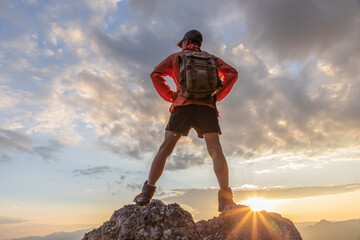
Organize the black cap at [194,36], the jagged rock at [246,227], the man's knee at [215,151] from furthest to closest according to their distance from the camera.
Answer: the black cap at [194,36] < the man's knee at [215,151] < the jagged rock at [246,227]

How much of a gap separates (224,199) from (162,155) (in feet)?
4.71

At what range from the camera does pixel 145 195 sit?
408 centimetres

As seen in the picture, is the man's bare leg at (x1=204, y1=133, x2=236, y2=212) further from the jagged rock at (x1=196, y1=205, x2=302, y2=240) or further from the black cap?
the black cap

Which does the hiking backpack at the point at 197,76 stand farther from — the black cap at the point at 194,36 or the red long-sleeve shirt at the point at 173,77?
the black cap at the point at 194,36

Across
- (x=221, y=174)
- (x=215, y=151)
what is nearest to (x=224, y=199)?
(x=221, y=174)

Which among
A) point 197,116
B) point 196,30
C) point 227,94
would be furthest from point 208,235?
point 196,30

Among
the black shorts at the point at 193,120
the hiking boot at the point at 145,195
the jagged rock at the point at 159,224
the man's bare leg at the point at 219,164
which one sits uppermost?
the black shorts at the point at 193,120

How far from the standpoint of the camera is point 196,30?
5.66 m

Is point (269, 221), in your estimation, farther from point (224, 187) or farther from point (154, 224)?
point (154, 224)

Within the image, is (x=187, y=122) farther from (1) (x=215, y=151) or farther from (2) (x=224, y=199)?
(2) (x=224, y=199)

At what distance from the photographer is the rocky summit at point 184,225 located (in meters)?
2.53

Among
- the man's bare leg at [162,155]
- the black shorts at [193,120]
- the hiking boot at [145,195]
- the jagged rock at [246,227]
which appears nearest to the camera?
the jagged rock at [246,227]

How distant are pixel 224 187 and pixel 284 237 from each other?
126 centimetres

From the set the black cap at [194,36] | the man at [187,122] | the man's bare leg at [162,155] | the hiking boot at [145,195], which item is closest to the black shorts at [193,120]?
the man at [187,122]
